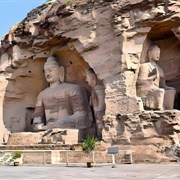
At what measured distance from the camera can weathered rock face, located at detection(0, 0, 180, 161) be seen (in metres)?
12.4

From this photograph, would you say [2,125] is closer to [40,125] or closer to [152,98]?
[40,125]

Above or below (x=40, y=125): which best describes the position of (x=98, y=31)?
above

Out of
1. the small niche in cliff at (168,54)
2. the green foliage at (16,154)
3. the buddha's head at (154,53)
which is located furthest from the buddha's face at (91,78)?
the green foliage at (16,154)

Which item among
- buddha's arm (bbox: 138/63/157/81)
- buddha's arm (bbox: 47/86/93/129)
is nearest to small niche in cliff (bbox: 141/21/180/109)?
buddha's arm (bbox: 138/63/157/81)

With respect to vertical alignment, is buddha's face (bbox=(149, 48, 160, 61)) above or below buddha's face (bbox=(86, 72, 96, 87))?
above

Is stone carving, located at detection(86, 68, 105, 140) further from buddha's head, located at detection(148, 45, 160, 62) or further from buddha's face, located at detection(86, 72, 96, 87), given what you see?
buddha's head, located at detection(148, 45, 160, 62)

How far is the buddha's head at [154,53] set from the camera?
13922mm

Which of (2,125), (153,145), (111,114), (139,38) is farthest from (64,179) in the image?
(2,125)

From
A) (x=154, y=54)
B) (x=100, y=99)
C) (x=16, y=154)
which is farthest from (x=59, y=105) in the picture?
(x=154, y=54)

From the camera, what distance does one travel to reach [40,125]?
15.2m

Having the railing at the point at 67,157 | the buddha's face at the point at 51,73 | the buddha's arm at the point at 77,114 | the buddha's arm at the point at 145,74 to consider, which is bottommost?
the railing at the point at 67,157

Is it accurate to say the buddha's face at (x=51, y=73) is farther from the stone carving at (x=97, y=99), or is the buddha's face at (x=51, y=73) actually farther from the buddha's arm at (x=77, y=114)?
the stone carving at (x=97, y=99)

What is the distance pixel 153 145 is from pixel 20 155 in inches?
180

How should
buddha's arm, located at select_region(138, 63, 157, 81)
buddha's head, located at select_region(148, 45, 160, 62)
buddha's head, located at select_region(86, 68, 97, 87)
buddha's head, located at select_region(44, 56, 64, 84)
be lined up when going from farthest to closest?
buddha's head, located at select_region(44, 56, 64, 84)
buddha's head, located at select_region(86, 68, 97, 87)
buddha's head, located at select_region(148, 45, 160, 62)
buddha's arm, located at select_region(138, 63, 157, 81)
